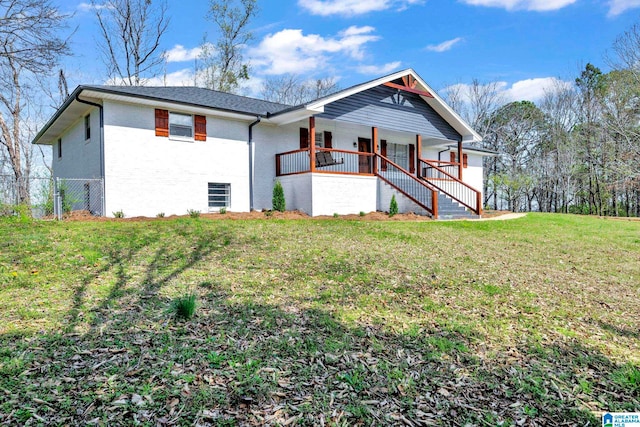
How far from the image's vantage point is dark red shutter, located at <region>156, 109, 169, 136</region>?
39.5 ft

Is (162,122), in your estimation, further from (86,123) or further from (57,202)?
(57,202)

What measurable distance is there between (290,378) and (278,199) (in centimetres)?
1063

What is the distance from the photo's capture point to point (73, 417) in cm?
238

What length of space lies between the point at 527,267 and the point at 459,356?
→ 4140mm

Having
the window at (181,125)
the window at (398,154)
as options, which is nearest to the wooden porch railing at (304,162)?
the window at (181,125)

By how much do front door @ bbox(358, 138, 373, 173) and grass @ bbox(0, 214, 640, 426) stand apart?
34.1 ft

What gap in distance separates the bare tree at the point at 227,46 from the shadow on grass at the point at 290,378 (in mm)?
25227

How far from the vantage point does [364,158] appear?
17.5m

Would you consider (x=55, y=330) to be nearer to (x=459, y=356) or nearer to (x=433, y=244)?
(x=459, y=356)

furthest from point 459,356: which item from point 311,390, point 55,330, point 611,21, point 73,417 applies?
point 611,21

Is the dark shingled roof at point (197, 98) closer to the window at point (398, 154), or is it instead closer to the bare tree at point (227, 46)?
the window at point (398, 154)

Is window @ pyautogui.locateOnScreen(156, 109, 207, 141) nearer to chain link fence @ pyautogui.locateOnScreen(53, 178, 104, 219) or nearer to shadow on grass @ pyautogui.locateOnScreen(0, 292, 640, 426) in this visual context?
chain link fence @ pyautogui.locateOnScreen(53, 178, 104, 219)

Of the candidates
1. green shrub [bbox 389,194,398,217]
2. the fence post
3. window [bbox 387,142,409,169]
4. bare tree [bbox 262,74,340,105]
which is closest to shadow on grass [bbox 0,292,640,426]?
the fence post

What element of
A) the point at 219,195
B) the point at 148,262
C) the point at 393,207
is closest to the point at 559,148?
the point at 393,207
